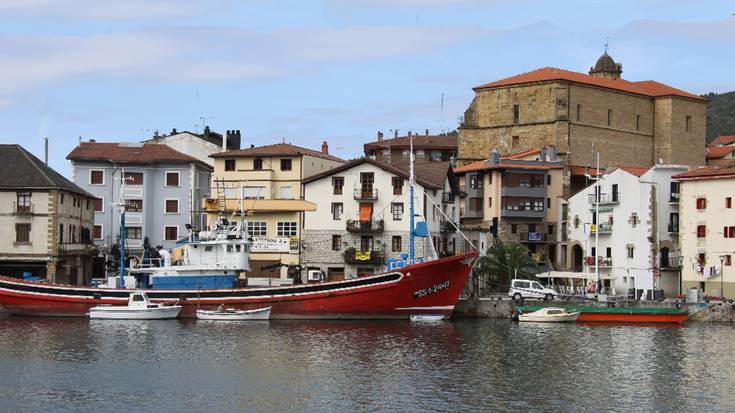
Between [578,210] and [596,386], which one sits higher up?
[578,210]

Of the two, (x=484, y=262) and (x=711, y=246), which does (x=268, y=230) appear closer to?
(x=484, y=262)

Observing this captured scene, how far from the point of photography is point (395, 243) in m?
83.8

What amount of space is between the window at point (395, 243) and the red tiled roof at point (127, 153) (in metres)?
22.7

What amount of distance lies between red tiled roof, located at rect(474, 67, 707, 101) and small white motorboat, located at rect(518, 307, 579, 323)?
46251mm

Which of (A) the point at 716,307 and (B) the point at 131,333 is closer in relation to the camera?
(B) the point at 131,333

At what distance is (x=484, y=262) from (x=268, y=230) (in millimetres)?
16443

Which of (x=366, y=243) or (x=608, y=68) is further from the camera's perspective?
(x=608, y=68)

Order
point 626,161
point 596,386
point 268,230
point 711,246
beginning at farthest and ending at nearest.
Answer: point 626,161 < point 268,230 < point 711,246 < point 596,386

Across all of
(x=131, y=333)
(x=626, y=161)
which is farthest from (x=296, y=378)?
(x=626, y=161)

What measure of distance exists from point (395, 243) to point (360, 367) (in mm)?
33784

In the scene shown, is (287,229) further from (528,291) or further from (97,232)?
(528,291)

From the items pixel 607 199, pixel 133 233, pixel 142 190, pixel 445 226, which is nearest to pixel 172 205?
pixel 142 190

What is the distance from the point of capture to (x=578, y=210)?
3905 inches

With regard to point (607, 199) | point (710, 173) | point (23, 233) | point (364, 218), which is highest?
point (710, 173)
